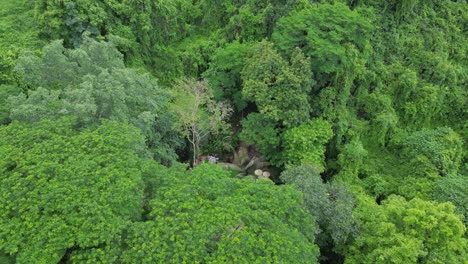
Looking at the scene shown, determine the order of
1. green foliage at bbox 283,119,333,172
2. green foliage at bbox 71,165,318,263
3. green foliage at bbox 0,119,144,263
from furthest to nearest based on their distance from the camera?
green foliage at bbox 283,119,333,172 → green foliage at bbox 71,165,318,263 → green foliage at bbox 0,119,144,263

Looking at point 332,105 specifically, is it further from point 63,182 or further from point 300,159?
point 63,182

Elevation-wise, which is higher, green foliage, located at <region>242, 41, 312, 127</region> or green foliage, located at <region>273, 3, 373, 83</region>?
green foliage, located at <region>273, 3, 373, 83</region>

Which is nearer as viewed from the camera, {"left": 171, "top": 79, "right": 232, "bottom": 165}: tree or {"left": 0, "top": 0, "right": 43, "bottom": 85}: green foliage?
{"left": 0, "top": 0, "right": 43, "bottom": 85}: green foliage

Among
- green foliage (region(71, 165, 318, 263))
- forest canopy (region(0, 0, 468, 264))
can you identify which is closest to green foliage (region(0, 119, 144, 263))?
forest canopy (region(0, 0, 468, 264))

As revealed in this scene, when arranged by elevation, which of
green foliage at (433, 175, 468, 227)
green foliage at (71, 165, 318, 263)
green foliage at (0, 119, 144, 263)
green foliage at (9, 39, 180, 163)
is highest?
green foliage at (9, 39, 180, 163)

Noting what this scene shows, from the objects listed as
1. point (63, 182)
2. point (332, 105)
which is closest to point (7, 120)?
point (63, 182)

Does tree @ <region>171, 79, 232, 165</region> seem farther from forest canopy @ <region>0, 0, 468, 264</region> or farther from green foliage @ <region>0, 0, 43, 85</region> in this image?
green foliage @ <region>0, 0, 43, 85</region>

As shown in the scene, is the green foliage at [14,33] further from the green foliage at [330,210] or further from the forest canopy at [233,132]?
the green foliage at [330,210]
